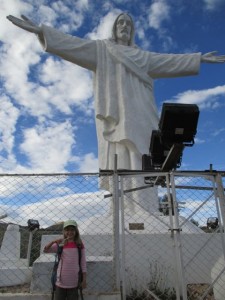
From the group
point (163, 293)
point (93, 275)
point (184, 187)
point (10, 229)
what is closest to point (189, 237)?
point (163, 293)

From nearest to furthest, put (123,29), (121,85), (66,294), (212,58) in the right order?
(66,294) < (121,85) < (212,58) < (123,29)

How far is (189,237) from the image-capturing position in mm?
5789

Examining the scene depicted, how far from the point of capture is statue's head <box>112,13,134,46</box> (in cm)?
969

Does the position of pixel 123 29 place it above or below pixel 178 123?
above

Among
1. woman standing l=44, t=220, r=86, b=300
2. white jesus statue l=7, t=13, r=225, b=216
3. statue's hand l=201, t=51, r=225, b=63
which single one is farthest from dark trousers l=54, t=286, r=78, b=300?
statue's hand l=201, t=51, r=225, b=63

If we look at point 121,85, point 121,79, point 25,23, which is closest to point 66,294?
point 121,85

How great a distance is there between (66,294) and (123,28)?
7.67 m

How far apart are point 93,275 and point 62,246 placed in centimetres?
57

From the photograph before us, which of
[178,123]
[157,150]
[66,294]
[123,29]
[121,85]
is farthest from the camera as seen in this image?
[123,29]

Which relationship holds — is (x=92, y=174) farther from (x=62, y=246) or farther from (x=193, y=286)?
(x=193, y=286)

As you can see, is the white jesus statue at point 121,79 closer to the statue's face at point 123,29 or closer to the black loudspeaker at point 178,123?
the statue's face at point 123,29

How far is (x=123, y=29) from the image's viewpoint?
9695 millimetres

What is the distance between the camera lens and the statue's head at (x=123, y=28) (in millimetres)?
9685

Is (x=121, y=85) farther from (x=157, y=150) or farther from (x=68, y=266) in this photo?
(x=68, y=266)
